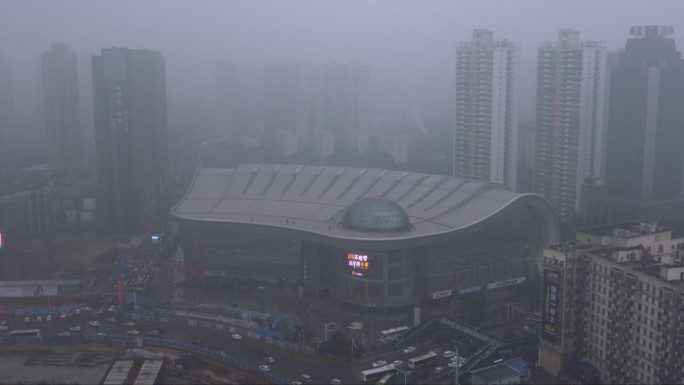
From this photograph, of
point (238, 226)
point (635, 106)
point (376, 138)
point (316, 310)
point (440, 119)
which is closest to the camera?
point (316, 310)

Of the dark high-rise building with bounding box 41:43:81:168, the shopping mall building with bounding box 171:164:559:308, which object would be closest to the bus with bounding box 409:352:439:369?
the shopping mall building with bounding box 171:164:559:308

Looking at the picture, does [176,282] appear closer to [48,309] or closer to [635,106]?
[48,309]

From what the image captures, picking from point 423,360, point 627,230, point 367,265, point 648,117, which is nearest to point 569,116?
point 648,117

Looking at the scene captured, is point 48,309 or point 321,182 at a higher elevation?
point 321,182

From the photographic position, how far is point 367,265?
9836 mm

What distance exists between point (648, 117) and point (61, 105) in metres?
14.6

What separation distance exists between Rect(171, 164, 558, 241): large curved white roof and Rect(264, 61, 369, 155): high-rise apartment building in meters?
7.16

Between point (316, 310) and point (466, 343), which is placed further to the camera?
point (316, 310)

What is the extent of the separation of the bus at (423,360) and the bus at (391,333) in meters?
0.75

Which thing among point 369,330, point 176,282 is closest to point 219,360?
point 369,330

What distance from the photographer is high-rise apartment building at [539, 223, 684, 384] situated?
634 centimetres

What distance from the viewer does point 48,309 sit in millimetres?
9609

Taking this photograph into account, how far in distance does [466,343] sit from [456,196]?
10.5 ft

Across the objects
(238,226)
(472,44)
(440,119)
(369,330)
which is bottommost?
(369,330)
